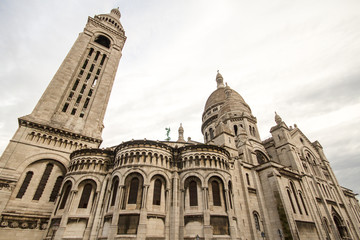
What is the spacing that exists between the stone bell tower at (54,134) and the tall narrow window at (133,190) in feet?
33.3

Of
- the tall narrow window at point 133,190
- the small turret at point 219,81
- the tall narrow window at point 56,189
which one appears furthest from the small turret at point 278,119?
the tall narrow window at point 56,189

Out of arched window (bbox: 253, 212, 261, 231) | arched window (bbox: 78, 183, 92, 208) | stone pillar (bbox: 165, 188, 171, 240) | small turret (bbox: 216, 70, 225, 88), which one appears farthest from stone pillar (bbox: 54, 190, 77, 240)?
small turret (bbox: 216, 70, 225, 88)

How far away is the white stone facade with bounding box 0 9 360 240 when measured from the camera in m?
19.8

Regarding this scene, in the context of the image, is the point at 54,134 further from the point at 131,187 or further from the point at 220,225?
the point at 220,225

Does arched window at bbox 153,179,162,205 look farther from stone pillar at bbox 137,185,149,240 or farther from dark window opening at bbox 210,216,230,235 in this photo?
dark window opening at bbox 210,216,230,235

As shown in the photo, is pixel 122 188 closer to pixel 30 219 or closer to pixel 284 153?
pixel 30 219

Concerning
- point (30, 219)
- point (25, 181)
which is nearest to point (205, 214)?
point (30, 219)

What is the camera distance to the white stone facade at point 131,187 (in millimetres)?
19750

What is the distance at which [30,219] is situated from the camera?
20734mm

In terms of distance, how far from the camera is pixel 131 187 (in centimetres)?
2089

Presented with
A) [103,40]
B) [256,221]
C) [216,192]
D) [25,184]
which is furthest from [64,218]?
[103,40]

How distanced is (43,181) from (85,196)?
6.04 metres

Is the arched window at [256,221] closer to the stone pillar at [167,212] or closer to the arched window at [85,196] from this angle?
the stone pillar at [167,212]

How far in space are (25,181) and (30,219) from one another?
428cm
